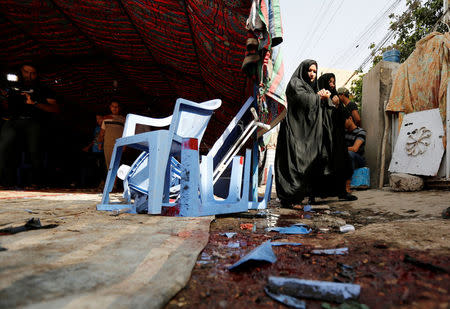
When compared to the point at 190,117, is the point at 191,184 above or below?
below

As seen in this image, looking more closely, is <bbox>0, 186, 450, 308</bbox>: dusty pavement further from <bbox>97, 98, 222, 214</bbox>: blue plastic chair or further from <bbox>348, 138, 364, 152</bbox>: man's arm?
<bbox>348, 138, 364, 152</bbox>: man's arm

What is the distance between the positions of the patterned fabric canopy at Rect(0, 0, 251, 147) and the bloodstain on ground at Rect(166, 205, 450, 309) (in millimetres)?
2401

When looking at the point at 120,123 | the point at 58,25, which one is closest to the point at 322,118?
the point at 120,123

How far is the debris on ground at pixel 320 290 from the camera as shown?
67 centimetres

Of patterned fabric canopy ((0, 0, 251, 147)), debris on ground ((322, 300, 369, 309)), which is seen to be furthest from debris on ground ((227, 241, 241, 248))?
patterned fabric canopy ((0, 0, 251, 147))

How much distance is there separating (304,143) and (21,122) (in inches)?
195

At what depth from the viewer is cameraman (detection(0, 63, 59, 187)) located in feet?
13.9

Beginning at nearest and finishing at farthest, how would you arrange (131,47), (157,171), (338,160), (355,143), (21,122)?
(157,171) → (338,160) → (131,47) → (21,122) → (355,143)

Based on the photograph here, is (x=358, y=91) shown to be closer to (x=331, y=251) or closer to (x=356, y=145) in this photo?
(x=356, y=145)

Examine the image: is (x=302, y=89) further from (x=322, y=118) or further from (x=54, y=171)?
(x=54, y=171)

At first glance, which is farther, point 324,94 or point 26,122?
point 26,122

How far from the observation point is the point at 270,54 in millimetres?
2422

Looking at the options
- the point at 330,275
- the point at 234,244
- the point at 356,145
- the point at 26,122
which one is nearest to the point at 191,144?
the point at 234,244

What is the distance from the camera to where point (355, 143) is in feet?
15.5
